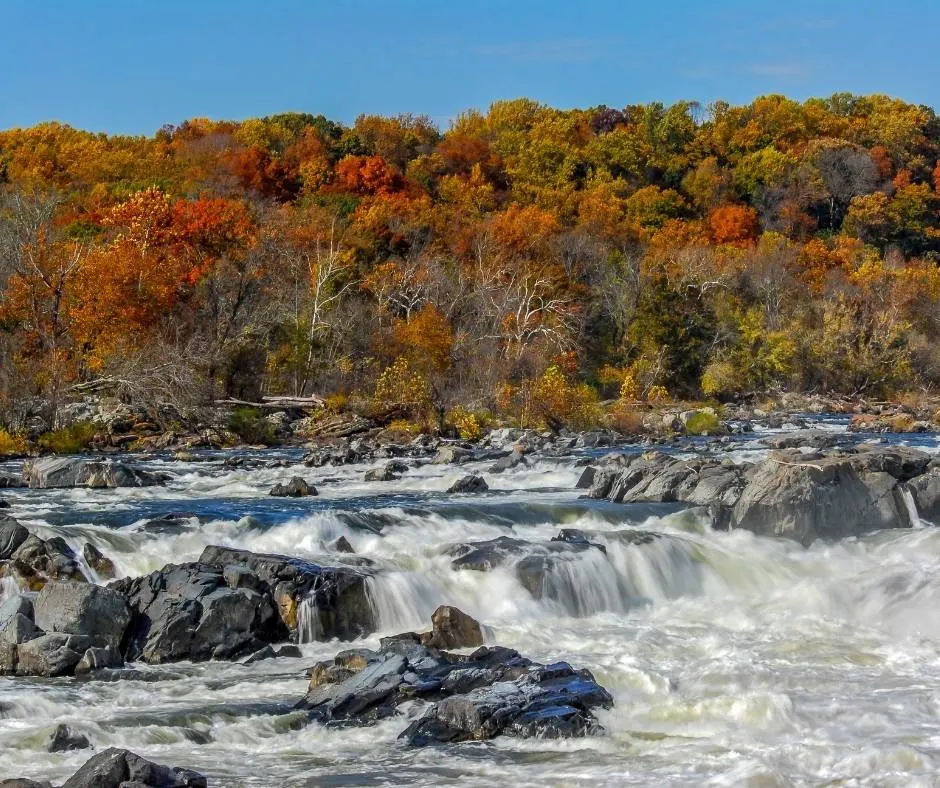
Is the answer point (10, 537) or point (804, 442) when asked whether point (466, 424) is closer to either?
point (804, 442)

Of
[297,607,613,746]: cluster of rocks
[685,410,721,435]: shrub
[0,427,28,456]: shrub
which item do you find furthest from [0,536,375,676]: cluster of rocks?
[685,410,721,435]: shrub

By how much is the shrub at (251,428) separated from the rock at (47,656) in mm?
19675

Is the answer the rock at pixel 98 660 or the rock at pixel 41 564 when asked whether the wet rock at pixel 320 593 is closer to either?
the rock at pixel 41 564

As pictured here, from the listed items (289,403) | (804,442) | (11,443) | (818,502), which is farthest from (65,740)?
(289,403)

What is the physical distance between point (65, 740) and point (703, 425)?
1080 inches

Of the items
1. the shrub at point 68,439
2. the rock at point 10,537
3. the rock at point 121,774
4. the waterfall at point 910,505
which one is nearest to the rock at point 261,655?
the rock at point 121,774

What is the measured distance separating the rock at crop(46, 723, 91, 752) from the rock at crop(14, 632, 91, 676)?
209 centimetres

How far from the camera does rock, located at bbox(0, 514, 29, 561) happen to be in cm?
1331

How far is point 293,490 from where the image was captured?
20203 millimetres

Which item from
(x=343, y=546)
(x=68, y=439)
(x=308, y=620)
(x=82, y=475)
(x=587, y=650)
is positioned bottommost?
(x=587, y=650)

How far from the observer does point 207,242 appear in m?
41.9

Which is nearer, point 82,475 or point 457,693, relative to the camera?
point 457,693

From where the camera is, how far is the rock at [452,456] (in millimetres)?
25547

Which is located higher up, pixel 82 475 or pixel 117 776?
pixel 82 475
